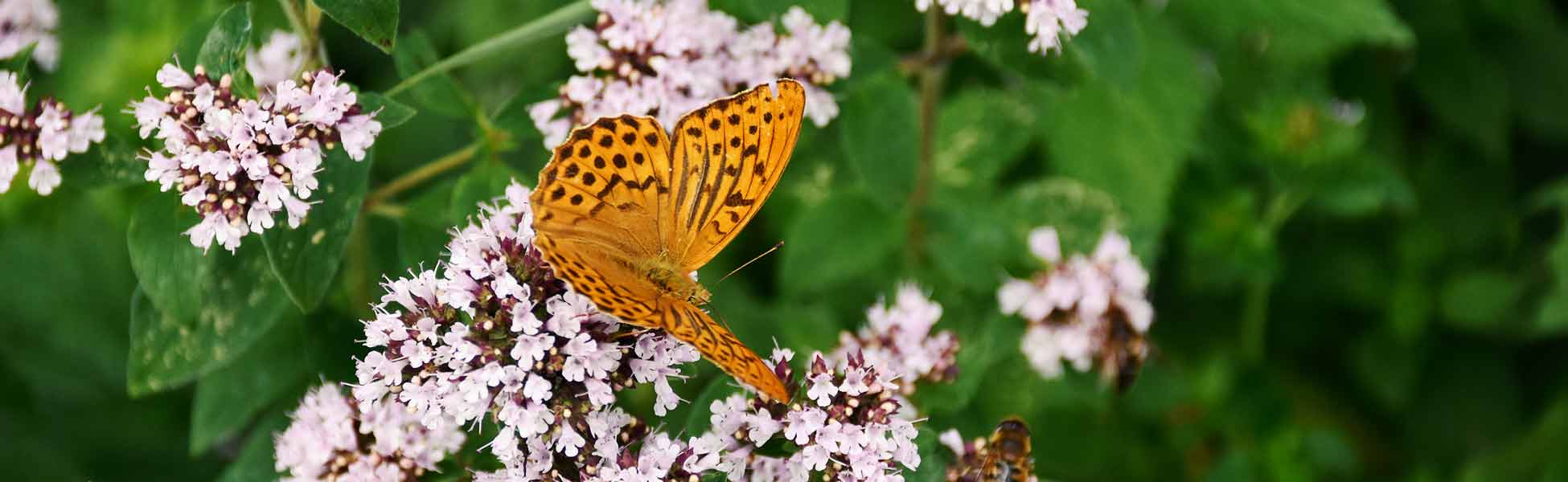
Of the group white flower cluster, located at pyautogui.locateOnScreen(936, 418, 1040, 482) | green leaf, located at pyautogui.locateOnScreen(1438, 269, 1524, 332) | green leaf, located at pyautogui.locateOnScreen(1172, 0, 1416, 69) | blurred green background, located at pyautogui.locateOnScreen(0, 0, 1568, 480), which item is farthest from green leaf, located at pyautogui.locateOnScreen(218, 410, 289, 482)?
green leaf, located at pyautogui.locateOnScreen(1438, 269, 1524, 332)

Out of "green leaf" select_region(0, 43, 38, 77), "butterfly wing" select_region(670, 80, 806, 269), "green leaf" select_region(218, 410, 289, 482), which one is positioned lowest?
"green leaf" select_region(218, 410, 289, 482)

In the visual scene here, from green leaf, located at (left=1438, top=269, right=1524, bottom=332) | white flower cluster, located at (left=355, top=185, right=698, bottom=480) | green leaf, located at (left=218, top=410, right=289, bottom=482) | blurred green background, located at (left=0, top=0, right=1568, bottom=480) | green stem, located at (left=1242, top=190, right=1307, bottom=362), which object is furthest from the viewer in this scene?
green leaf, located at (left=1438, top=269, right=1524, bottom=332)

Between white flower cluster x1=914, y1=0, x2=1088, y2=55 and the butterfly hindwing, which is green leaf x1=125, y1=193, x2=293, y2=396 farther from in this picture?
white flower cluster x1=914, y1=0, x2=1088, y2=55

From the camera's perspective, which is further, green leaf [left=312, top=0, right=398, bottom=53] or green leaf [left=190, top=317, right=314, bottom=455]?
green leaf [left=190, top=317, right=314, bottom=455]

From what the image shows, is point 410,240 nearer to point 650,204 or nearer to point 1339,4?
point 650,204

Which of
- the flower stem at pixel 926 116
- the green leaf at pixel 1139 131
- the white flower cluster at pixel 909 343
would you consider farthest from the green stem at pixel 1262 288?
the white flower cluster at pixel 909 343

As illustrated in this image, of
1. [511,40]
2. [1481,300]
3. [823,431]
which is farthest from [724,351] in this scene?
[1481,300]
